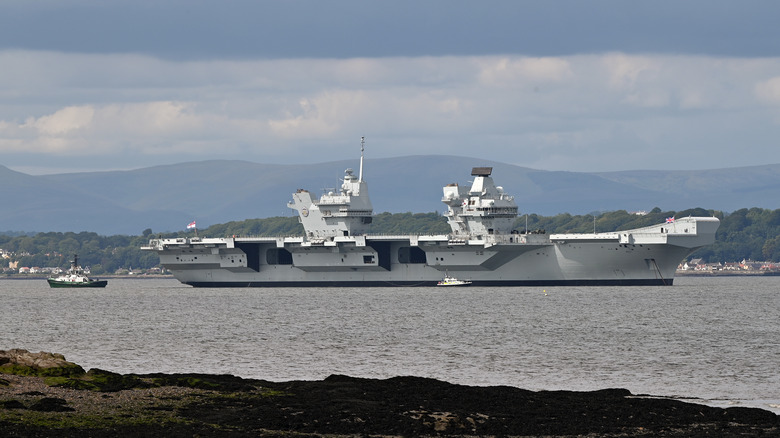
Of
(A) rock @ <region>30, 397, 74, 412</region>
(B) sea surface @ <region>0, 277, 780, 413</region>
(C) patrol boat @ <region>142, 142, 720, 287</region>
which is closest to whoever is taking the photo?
(A) rock @ <region>30, 397, 74, 412</region>

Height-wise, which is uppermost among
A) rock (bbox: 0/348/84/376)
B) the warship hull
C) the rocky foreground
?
the warship hull

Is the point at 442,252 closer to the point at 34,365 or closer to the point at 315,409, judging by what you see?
the point at 34,365

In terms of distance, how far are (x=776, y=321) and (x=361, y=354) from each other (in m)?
25.1

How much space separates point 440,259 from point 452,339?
4664 cm

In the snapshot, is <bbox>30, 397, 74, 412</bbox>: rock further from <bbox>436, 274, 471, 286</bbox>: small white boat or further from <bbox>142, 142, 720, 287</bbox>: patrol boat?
<bbox>436, 274, 471, 286</bbox>: small white boat

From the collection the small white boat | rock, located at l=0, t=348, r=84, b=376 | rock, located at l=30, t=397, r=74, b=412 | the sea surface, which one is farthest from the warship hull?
rock, located at l=30, t=397, r=74, b=412

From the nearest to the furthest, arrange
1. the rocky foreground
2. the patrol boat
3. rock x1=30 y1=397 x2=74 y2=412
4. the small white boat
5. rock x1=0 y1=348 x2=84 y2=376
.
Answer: the rocky foreground → rock x1=30 y1=397 x2=74 y2=412 → rock x1=0 y1=348 x2=84 y2=376 → the patrol boat → the small white boat

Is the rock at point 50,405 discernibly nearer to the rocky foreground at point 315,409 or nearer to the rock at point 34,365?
the rocky foreground at point 315,409

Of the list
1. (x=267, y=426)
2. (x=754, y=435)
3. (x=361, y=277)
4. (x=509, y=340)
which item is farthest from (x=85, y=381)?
(x=361, y=277)

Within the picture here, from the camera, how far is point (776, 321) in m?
57.7

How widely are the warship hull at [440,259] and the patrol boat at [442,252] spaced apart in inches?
2.9

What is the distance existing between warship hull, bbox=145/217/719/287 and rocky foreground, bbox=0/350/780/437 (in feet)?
197

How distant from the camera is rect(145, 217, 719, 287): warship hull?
88.0 metres

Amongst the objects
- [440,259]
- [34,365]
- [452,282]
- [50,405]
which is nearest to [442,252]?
[440,259]
